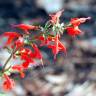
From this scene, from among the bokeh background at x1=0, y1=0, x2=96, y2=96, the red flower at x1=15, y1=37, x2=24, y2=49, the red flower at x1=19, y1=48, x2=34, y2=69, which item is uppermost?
the bokeh background at x1=0, y1=0, x2=96, y2=96

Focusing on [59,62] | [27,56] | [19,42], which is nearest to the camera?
[19,42]

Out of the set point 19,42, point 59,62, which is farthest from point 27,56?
point 59,62

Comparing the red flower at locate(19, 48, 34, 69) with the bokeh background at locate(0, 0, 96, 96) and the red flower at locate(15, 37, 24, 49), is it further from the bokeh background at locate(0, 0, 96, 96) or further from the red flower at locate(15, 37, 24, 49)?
the bokeh background at locate(0, 0, 96, 96)

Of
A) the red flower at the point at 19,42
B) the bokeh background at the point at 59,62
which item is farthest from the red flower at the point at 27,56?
the bokeh background at the point at 59,62

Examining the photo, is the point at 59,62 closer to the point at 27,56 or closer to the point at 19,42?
the point at 27,56

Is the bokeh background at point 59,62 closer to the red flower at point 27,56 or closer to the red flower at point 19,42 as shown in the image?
the red flower at point 27,56

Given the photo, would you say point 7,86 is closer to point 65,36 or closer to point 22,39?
point 22,39

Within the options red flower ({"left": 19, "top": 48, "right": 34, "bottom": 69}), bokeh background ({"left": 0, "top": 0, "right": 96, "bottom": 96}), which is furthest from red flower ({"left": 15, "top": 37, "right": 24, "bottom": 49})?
bokeh background ({"left": 0, "top": 0, "right": 96, "bottom": 96})

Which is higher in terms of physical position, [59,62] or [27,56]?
[59,62]

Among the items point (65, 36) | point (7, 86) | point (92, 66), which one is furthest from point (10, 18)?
point (7, 86)
